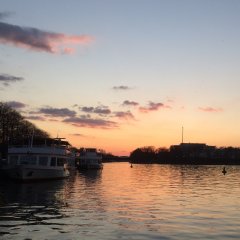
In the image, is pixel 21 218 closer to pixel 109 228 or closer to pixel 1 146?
pixel 109 228

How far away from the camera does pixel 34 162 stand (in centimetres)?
6719

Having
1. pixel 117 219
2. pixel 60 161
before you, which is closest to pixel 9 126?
pixel 60 161

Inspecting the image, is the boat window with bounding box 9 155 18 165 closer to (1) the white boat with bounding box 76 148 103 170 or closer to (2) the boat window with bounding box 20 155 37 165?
(2) the boat window with bounding box 20 155 37 165

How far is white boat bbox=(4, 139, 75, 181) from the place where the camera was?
209 ft

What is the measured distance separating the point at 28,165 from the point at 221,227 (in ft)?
138

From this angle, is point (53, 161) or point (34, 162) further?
point (53, 161)

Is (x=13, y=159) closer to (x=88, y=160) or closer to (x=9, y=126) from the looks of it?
(x=9, y=126)

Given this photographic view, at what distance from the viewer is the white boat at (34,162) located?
6369 centimetres

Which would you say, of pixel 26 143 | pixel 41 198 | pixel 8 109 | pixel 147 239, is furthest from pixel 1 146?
pixel 147 239

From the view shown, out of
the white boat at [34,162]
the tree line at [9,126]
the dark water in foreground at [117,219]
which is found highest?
the tree line at [9,126]

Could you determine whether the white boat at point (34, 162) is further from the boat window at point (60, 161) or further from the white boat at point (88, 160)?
the white boat at point (88, 160)

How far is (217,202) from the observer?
40.7m

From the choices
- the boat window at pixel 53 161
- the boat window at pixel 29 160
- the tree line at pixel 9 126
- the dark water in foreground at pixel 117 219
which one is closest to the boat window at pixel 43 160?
the boat window at pixel 29 160

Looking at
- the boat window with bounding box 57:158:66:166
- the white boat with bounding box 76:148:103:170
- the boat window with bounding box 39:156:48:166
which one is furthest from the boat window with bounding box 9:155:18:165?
the white boat with bounding box 76:148:103:170
